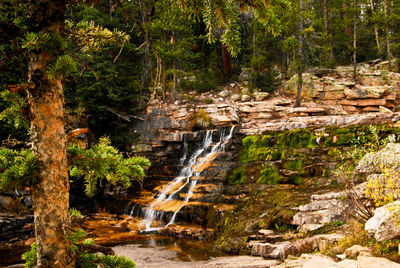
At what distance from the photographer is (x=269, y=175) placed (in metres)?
11.9

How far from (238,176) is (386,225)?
8.36m

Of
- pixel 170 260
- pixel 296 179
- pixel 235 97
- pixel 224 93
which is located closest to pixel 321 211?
pixel 296 179

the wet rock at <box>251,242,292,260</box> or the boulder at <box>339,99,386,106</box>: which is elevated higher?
the boulder at <box>339,99,386,106</box>

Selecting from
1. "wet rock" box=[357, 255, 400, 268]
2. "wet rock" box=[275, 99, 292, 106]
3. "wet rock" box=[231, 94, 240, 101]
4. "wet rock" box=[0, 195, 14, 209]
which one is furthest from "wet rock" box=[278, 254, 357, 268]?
"wet rock" box=[231, 94, 240, 101]

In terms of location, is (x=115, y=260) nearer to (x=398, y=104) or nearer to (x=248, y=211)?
(x=248, y=211)

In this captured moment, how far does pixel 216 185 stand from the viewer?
12.7m

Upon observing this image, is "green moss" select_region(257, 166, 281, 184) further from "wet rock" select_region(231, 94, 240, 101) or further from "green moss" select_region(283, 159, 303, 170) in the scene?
"wet rock" select_region(231, 94, 240, 101)

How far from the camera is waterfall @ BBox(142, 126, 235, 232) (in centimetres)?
1227

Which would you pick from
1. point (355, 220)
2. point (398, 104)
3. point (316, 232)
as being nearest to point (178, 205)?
point (316, 232)

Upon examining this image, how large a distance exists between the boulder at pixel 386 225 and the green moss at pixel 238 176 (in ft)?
25.1

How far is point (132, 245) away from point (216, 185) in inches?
177

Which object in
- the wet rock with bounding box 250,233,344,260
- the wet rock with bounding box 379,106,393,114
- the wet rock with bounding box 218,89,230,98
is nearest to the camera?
the wet rock with bounding box 250,233,344,260

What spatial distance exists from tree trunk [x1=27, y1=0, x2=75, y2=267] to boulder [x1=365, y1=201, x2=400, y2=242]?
14.7 ft

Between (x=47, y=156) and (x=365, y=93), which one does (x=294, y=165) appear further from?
(x=365, y=93)
